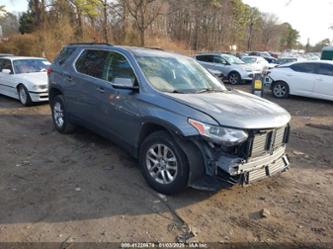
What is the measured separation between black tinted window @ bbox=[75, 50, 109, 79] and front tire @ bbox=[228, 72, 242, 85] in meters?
11.4

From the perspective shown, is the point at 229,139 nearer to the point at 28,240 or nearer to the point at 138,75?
the point at 138,75

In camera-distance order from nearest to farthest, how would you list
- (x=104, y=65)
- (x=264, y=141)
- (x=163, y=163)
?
(x=264, y=141)
(x=163, y=163)
(x=104, y=65)

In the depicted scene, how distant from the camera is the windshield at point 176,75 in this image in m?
4.29

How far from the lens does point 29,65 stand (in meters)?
10.1

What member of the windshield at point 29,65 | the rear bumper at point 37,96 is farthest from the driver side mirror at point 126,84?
the windshield at point 29,65

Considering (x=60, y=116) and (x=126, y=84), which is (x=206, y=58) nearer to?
(x=60, y=116)

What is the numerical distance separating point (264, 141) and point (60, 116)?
432 centimetres

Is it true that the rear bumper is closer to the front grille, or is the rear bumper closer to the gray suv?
the gray suv

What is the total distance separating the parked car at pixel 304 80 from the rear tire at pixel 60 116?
8.73 m

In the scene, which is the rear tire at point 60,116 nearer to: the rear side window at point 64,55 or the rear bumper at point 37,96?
the rear side window at point 64,55

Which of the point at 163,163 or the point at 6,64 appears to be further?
the point at 6,64

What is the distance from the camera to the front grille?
350 centimetres

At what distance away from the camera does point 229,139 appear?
3367mm

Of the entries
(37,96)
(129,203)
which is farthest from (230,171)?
(37,96)
